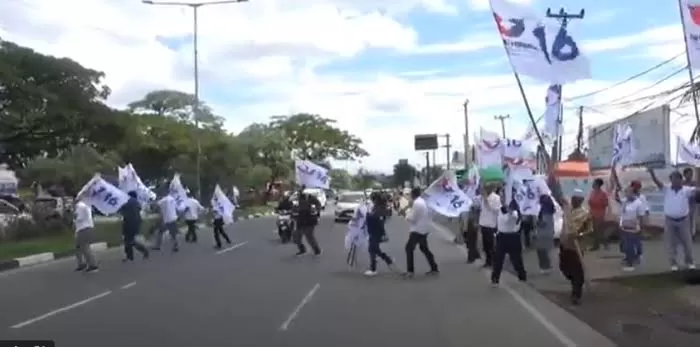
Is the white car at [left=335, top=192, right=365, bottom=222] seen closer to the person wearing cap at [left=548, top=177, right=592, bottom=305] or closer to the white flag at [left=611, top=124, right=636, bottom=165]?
the white flag at [left=611, top=124, right=636, bottom=165]

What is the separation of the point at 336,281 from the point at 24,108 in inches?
841

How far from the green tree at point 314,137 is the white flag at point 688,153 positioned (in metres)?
73.9

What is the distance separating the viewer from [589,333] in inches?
426

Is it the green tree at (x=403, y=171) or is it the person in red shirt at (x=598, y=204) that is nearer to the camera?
the person in red shirt at (x=598, y=204)

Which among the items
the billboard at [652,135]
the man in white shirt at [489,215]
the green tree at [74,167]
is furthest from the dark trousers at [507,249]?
the green tree at [74,167]

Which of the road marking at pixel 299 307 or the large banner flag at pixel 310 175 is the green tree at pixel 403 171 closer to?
the large banner flag at pixel 310 175

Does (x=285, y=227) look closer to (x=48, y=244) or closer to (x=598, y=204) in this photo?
(x=48, y=244)

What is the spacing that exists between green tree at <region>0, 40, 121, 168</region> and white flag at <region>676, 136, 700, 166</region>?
2079 centimetres

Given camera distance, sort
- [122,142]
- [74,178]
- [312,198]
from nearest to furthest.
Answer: [312,198] < [122,142] < [74,178]

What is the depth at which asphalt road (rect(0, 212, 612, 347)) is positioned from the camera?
33.8 feet

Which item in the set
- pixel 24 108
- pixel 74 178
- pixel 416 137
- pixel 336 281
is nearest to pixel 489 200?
pixel 336 281

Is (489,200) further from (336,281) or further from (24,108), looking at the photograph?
(24,108)

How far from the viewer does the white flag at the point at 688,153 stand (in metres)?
23.3

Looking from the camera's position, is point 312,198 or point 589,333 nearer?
point 589,333
